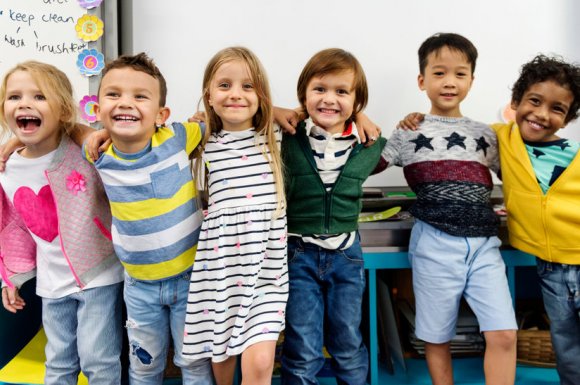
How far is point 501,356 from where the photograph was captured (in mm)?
1132

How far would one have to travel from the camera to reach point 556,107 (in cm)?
115

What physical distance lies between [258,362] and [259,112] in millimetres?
577

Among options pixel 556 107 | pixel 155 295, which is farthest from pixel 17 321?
pixel 556 107

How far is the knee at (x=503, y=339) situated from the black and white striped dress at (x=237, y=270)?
19.9 inches

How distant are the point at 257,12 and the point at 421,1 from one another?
0.54 meters

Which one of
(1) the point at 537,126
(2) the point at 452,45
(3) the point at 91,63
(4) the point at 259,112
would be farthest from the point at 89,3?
(1) the point at 537,126

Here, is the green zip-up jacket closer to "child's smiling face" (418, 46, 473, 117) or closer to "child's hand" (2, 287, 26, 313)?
"child's smiling face" (418, 46, 473, 117)

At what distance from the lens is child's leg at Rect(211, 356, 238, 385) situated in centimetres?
111

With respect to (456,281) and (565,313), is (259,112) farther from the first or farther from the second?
(565,313)

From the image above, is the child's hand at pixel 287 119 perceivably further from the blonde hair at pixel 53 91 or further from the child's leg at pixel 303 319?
the blonde hair at pixel 53 91

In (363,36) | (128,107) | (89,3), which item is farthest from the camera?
(363,36)

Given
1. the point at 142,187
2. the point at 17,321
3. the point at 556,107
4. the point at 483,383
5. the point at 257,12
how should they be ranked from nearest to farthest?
the point at 142,187, the point at 556,107, the point at 483,383, the point at 17,321, the point at 257,12

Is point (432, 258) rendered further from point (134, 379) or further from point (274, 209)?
point (134, 379)

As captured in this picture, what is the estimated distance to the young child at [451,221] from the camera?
1144mm
